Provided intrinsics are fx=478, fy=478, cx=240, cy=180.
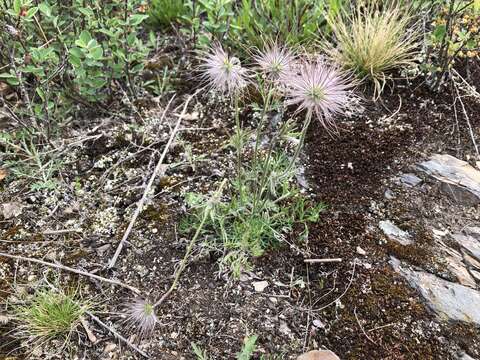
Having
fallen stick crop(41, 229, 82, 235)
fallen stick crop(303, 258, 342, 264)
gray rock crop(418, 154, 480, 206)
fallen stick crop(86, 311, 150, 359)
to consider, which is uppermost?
gray rock crop(418, 154, 480, 206)

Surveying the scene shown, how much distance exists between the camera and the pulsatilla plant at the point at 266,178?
6.42 feet

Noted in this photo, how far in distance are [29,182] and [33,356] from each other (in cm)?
104

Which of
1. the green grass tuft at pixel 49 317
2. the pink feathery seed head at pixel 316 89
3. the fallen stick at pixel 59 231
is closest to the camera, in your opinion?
the pink feathery seed head at pixel 316 89

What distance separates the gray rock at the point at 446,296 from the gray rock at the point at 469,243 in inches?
8.6

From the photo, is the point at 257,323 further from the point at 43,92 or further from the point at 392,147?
the point at 43,92

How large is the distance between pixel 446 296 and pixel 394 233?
0.39 m

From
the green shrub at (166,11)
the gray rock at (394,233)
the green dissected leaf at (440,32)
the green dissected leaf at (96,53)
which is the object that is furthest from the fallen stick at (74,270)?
the green dissected leaf at (440,32)

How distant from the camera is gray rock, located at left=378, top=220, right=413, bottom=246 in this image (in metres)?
2.40

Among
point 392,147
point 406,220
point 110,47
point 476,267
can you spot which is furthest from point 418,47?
point 110,47

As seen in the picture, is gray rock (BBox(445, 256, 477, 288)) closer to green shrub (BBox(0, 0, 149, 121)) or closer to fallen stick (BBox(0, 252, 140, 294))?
fallen stick (BBox(0, 252, 140, 294))

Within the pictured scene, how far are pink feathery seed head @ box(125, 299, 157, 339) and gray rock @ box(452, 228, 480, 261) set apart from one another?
152 cm

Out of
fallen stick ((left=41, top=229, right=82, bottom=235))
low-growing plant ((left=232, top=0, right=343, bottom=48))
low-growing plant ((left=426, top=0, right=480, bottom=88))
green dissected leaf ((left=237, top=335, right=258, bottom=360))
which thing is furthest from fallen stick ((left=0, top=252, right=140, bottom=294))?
low-growing plant ((left=426, top=0, right=480, bottom=88))

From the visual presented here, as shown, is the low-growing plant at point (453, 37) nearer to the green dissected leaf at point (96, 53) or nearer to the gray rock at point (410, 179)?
the gray rock at point (410, 179)

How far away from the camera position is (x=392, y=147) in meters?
2.78
